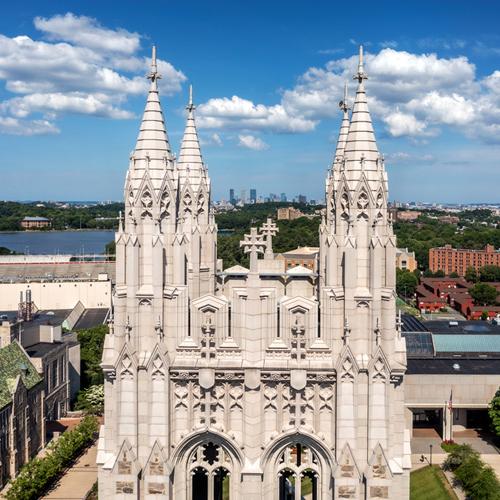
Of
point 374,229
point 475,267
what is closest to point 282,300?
point 374,229

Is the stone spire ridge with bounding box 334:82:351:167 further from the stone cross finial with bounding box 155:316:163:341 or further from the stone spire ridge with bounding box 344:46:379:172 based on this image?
the stone cross finial with bounding box 155:316:163:341

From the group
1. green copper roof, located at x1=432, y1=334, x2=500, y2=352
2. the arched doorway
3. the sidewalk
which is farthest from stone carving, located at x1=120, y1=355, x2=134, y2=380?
green copper roof, located at x1=432, y1=334, x2=500, y2=352

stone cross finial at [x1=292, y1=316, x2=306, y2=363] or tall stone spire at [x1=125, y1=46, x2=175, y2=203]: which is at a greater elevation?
tall stone spire at [x1=125, y1=46, x2=175, y2=203]

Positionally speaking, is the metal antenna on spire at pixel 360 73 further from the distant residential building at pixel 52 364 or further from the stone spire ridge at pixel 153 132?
the distant residential building at pixel 52 364

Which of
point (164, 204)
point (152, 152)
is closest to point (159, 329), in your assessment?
point (164, 204)

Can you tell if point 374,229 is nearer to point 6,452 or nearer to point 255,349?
point 255,349

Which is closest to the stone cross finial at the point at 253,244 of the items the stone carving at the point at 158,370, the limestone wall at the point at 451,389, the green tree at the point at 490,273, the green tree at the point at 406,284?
the stone carving at the point at 158,370
